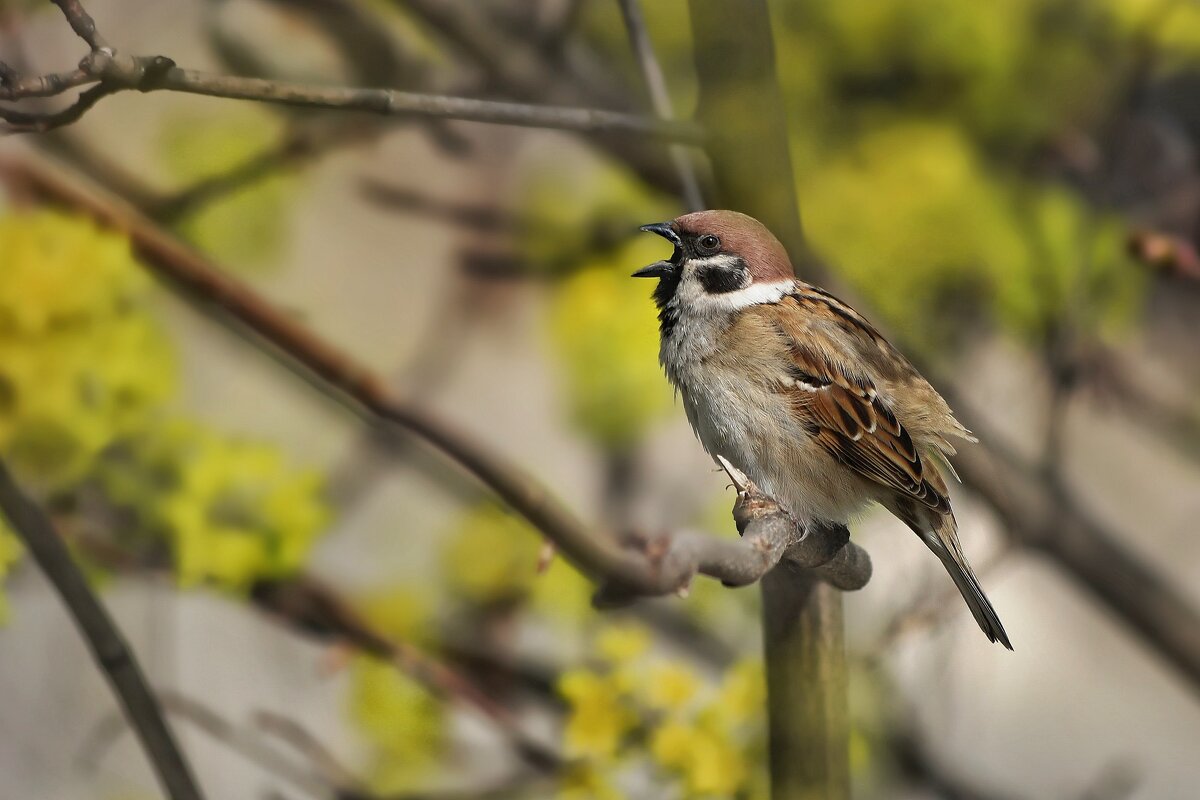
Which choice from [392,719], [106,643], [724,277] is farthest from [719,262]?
[392,719]

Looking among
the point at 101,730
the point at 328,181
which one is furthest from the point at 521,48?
the point at 101,730

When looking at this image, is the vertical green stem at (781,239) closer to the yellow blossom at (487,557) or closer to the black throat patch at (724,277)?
the black throat patch at (724,277)

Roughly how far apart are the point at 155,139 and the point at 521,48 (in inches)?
17.7

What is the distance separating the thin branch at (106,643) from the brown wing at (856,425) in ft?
1.52

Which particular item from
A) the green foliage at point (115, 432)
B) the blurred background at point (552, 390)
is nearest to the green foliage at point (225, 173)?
the blurred background at point (552, 390)

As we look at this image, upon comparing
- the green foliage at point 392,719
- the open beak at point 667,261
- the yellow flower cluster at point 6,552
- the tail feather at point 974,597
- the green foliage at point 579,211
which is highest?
the green foliage at point 579,211

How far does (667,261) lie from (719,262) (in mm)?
36

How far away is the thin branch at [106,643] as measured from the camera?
0.76 meters

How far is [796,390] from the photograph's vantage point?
0.70m

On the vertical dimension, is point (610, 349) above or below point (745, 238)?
above

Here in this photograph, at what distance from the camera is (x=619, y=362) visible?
54.2 inches

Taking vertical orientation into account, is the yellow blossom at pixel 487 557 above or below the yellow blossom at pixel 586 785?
above

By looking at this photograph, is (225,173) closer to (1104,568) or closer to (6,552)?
(6,552)

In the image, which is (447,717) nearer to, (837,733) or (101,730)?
(101,730)
